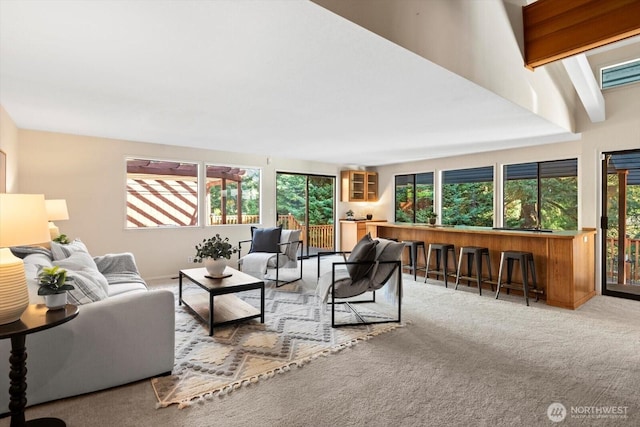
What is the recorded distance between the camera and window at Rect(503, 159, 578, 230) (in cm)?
555

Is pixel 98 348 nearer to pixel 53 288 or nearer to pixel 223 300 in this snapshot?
pixel 53 288

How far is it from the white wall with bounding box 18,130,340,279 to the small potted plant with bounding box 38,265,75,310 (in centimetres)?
368

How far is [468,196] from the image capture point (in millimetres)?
6930

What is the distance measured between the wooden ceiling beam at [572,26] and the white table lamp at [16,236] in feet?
14.7

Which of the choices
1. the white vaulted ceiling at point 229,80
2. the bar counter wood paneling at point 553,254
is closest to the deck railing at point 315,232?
the white vaulted ceiling at point 229,80

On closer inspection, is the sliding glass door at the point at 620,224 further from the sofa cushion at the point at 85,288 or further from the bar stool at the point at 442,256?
the sofa cushion at the point at 85,288

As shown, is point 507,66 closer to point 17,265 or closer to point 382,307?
point 382,307

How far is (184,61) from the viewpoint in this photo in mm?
2492

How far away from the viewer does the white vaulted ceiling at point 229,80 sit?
194 cm


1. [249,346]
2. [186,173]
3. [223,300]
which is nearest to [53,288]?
[249,346]

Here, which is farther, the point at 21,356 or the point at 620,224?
the point at 620,224

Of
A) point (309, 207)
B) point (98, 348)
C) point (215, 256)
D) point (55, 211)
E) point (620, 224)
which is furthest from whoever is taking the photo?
point (309, 207)

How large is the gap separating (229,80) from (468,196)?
5.67 metres

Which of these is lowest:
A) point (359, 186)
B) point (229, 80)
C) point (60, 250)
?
point (60, 250)
